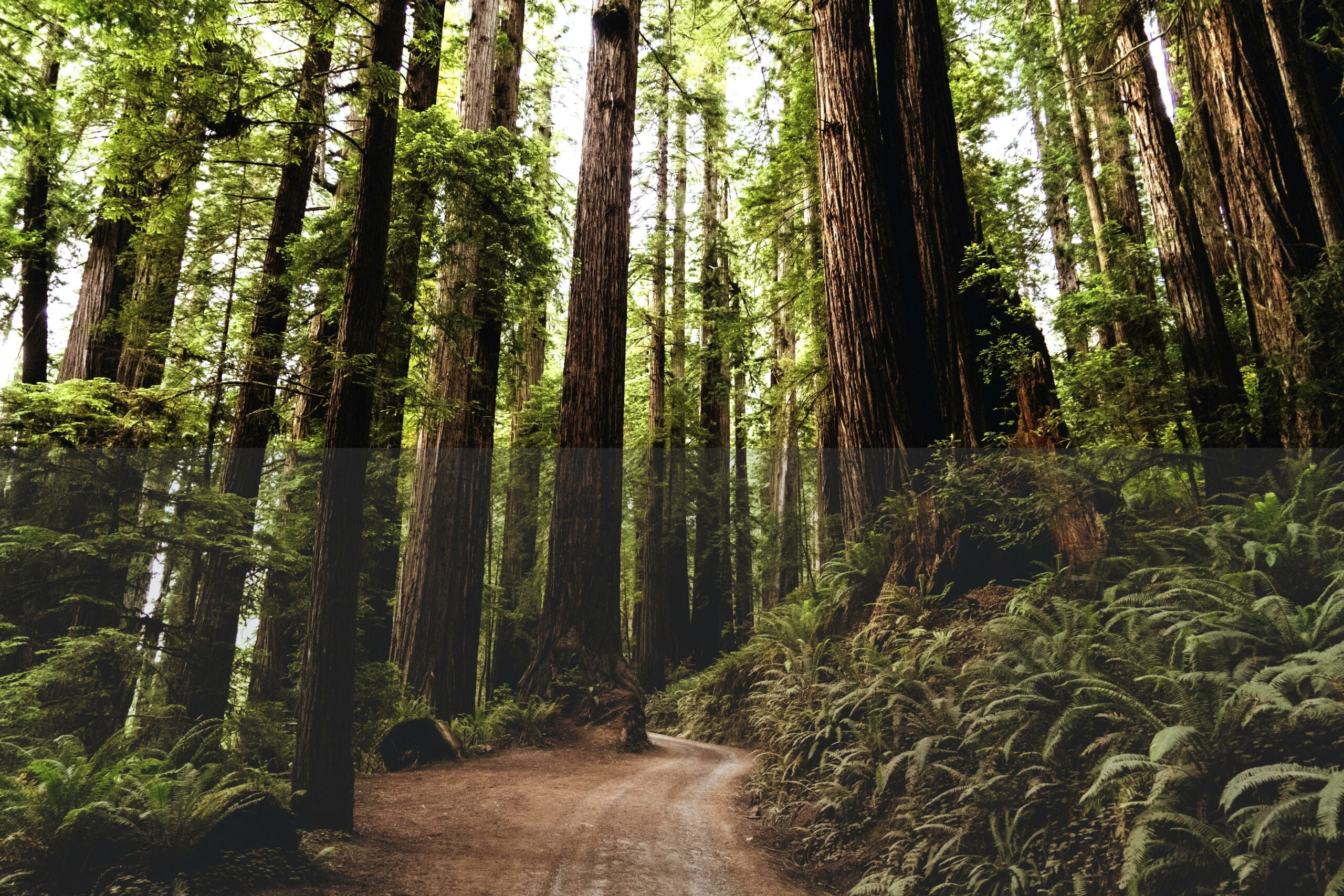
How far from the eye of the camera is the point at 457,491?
8930mm

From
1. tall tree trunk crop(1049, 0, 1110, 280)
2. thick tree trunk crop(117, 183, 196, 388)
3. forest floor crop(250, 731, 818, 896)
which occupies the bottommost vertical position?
forest floor crop(250, 731, 818, 896)

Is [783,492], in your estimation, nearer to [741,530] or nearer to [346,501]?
[741,530]

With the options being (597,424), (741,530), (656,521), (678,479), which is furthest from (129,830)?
(741,530)

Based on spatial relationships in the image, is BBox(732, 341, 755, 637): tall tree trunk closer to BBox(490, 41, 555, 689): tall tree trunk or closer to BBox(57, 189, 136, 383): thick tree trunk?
BBox(490, 41, 555, 689): tall tree trunk

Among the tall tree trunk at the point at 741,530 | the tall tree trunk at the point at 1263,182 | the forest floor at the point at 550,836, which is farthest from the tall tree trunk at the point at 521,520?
the tall tree trunk at the point at 1263,182

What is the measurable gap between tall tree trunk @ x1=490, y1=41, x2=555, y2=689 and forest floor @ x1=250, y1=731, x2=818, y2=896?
6628 millimetres

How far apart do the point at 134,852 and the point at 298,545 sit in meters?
3.86

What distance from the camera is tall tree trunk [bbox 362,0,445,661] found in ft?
22.0

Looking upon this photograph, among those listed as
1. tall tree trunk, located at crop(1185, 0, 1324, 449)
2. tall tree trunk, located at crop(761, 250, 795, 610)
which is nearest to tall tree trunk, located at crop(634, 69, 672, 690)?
tall tree trunk, located at crop(761, 250, 795, 610)

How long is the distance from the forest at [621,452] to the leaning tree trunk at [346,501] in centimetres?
3

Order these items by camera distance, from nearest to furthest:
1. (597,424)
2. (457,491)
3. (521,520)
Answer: (597,424)
(457,491)
(521,520)

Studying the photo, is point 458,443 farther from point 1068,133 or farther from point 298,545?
point 1068,133

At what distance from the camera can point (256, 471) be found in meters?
7.23

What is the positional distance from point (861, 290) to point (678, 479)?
1131cm
